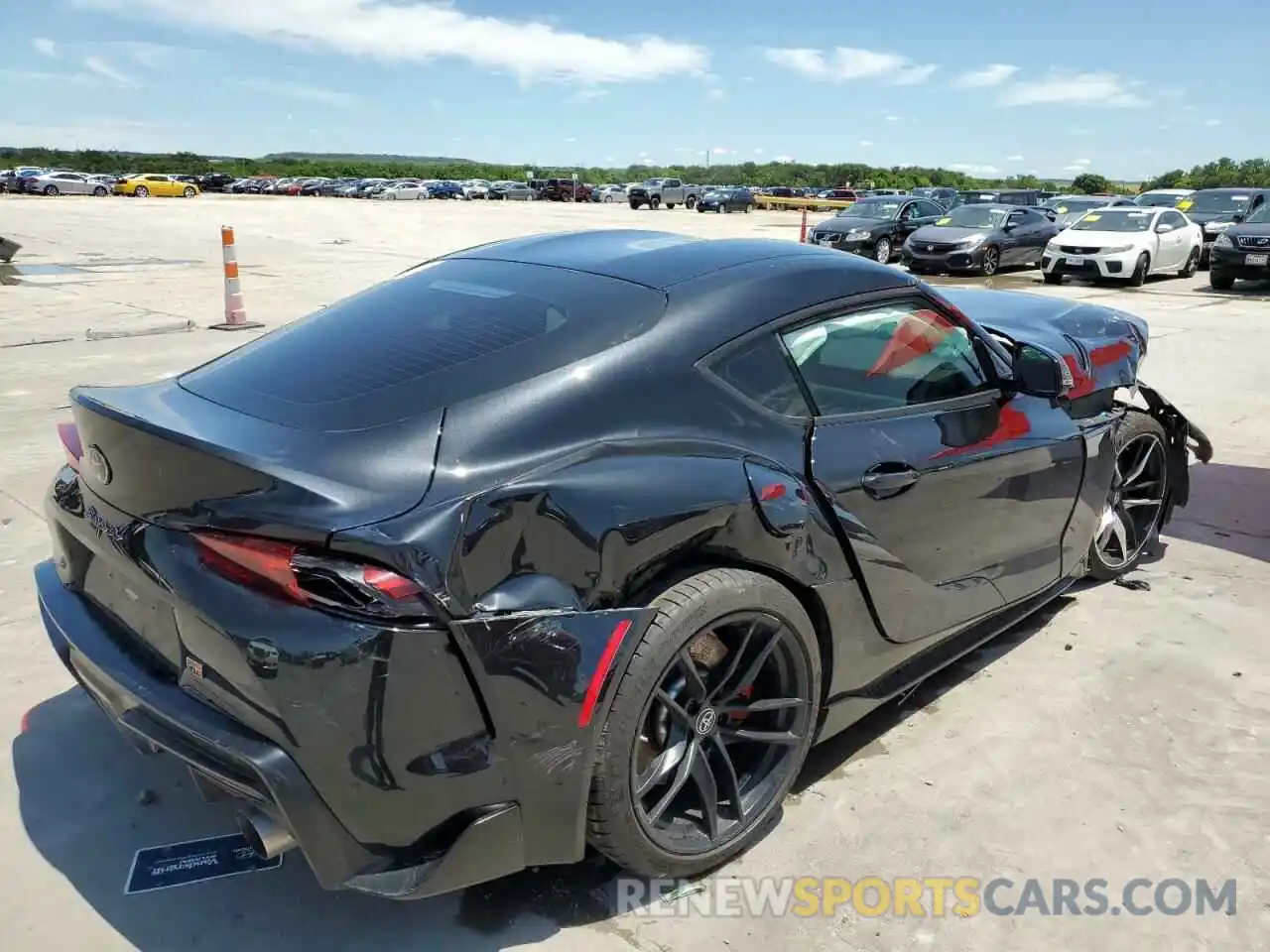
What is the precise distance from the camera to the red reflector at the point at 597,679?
81.5 inches

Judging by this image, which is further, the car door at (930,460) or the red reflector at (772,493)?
the car door at (930,460)

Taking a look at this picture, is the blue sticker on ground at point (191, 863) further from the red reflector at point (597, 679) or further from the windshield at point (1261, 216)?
the windshield at point (1261, 216)

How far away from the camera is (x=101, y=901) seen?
7.72 ft

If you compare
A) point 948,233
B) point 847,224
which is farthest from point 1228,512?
point 847,224

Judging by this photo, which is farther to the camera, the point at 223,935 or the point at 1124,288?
the point at 1124,288

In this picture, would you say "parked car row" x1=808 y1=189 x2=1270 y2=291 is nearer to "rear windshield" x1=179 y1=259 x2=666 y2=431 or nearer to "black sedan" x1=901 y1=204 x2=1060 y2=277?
"black sedan" x1=901 y1=204 x2=1060 y2=277

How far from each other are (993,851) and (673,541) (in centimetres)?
129

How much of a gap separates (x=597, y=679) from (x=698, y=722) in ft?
1.44

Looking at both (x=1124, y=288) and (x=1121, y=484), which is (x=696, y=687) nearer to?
(x=1121, y=484)

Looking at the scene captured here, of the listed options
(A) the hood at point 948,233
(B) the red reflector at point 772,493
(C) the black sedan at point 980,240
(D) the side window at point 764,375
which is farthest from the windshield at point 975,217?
(B) the red reflector at point 772,493

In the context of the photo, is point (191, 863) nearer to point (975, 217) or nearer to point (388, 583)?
point (388, 583)

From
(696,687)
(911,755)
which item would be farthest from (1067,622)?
(696,687)

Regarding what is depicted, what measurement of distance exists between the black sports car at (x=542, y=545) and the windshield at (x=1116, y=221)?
56.9 feet

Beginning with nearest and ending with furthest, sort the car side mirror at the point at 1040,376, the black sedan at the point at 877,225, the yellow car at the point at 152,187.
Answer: the car side mirror at the point at 1040,376 → the black sedan at the point at 877,225 → the yellow car at the point at 152,187
